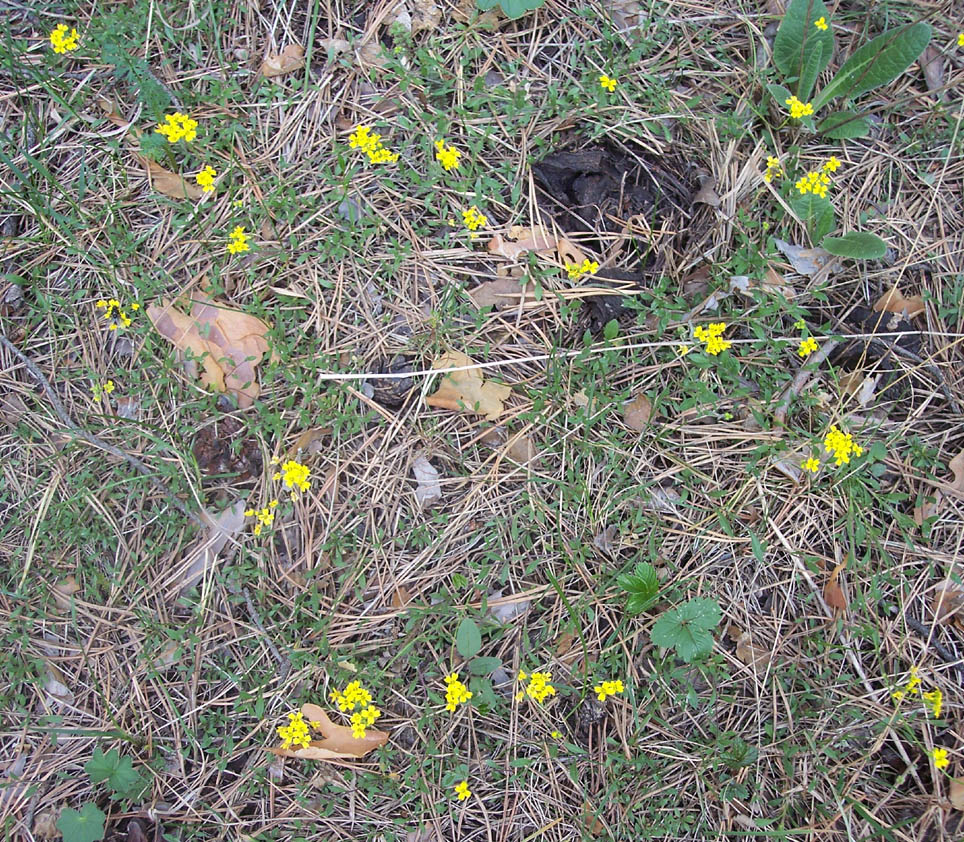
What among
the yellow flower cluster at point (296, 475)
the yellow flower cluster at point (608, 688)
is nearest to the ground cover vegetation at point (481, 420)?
the yellow flower cluster at point (608, 688)

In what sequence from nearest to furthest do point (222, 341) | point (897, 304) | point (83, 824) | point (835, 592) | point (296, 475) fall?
point (83, 824) → point (296, 475) → point (835, 592) → point (222, 341) → point (897, 304)

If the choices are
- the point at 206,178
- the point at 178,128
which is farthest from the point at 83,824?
the point at 178,128

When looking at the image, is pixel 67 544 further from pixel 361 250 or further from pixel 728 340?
pixel 728 340

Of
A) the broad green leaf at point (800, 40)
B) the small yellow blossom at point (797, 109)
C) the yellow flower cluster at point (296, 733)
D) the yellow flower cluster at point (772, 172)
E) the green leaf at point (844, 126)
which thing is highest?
the broad green leaf at point (800, 40)

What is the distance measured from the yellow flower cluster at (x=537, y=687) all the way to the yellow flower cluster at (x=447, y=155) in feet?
6.43

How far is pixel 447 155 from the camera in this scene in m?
2.71

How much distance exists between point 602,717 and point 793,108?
97.0 inches

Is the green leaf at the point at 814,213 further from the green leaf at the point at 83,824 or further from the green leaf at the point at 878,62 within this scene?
the green leaf at the point at 83,824

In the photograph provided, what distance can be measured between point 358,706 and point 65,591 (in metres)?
1.23

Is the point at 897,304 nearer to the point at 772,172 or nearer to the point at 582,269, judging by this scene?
the point at 772,172

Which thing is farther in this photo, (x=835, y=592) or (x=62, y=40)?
(x=62, y=40)

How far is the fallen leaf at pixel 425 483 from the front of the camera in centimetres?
268

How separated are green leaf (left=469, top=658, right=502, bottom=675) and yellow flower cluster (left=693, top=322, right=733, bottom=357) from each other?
4.65 feet

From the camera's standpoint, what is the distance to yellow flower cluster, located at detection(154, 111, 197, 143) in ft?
8.76
